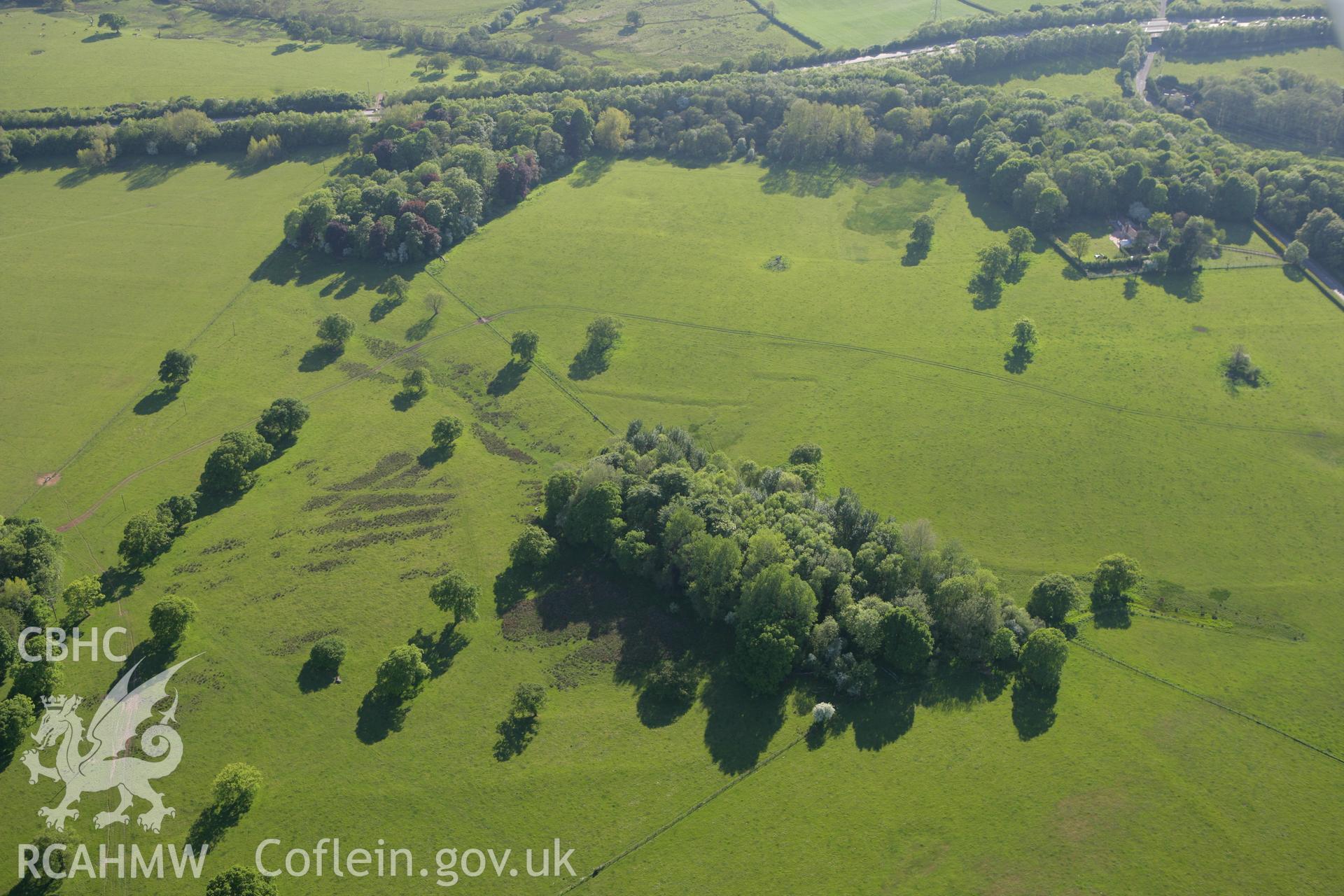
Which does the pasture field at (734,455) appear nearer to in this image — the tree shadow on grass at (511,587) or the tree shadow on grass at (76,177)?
the tree shadow on grass at (511,587)

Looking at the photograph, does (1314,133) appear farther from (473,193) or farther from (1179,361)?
(473,193)

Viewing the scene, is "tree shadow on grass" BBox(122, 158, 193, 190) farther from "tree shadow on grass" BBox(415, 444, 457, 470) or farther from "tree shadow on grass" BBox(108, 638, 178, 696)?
"tree shadow on grass" BBox(108, 638, 178, 696)

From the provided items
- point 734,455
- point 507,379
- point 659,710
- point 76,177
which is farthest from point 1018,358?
point 76,177

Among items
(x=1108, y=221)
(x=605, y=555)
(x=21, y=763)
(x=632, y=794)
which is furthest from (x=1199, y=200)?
(x=21, y=763)

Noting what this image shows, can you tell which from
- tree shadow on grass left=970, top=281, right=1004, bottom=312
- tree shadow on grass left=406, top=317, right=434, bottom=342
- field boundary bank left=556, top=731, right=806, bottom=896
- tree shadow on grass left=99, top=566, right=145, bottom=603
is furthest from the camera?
tree shadow on grass left=970, top=281, right=1004, bottom=312

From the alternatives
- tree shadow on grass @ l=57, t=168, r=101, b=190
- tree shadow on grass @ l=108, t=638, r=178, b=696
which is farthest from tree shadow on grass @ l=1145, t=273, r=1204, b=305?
tree shadow on grass @ l=57, t=168, r=101, b=190

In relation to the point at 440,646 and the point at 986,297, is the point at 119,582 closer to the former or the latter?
the point at 440,646
